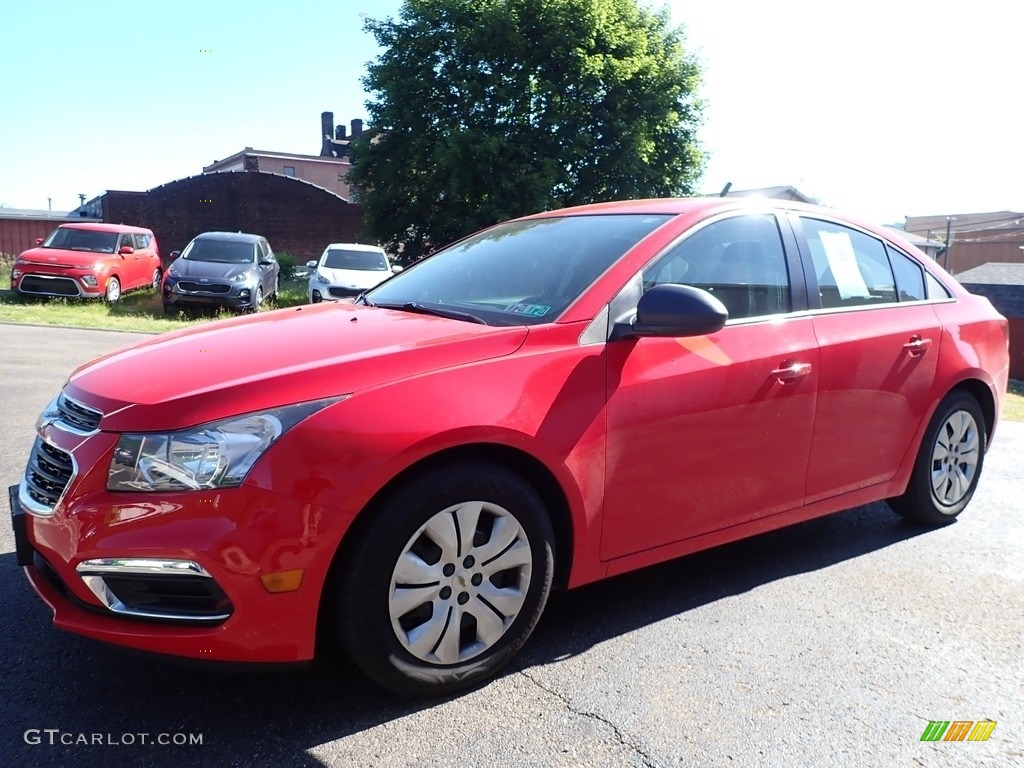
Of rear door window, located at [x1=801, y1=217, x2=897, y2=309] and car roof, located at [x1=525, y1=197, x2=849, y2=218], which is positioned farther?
rear door window, located at [x1=801, y1=217, x2=897, y2=309]

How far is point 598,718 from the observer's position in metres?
2.61

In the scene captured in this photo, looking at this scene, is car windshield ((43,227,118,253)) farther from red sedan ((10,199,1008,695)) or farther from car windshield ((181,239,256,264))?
red sedan ((10,199,1008,695))

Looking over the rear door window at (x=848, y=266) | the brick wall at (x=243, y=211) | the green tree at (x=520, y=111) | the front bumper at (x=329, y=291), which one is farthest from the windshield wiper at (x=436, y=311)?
the brick wall at (x=243, y=211)

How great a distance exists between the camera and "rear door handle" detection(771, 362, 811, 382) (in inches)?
134

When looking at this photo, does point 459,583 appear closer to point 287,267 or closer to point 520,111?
point 520,111

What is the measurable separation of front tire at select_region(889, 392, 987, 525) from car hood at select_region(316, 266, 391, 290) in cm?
1337

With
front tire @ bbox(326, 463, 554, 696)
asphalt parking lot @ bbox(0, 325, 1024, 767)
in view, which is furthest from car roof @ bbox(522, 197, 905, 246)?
asphalt parking lot @ bbox(0, 325, 1024, 767)

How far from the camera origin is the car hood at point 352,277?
55.1 feet

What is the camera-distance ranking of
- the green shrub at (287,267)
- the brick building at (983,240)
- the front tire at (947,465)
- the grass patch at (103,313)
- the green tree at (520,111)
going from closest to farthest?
the front tire at (947,465), the grass patch at (103,313), the green tree at (520,111), the green shrub at (287,267), the brick building at (983,240)

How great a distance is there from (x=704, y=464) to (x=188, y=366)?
1899mm

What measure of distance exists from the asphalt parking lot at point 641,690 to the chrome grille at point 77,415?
68cm

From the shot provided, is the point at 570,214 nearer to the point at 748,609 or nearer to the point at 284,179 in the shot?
the point at 748,609

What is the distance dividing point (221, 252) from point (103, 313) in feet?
8.41

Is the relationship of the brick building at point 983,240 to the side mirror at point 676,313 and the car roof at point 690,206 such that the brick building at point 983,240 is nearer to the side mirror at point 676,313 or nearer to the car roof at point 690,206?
the car roof at point 690,206
